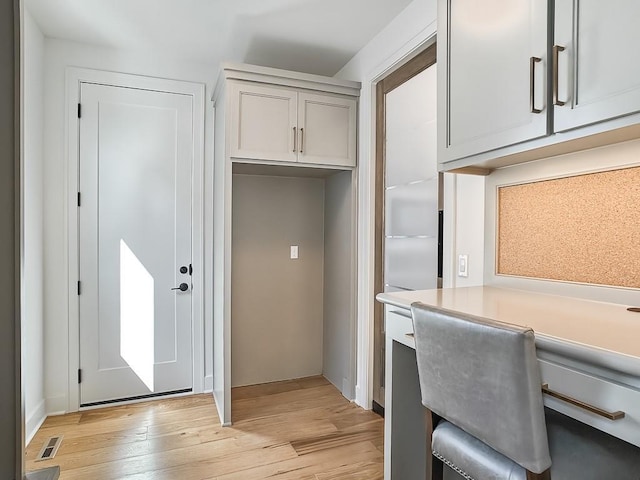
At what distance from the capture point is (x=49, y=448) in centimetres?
230

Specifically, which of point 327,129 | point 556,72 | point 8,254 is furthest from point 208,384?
point 556,72

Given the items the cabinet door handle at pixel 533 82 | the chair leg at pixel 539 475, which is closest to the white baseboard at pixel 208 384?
the chair leg at pixel 539 475

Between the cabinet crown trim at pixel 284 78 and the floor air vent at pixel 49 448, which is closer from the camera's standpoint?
the floor air vent at pixel 49 448

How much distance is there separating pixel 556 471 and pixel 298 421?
1.86m

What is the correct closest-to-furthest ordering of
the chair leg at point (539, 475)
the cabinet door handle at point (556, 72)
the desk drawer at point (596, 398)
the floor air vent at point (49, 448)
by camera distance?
the desk drawer at point (596, 398) → the chair leg at point (539, 475) → the cabinet door handle at point (556, 72) → the floor air vent at point (49, 448)

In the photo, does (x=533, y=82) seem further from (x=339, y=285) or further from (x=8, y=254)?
(x=339, y=285)

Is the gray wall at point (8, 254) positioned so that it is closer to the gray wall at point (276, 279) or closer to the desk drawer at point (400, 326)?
the desk drawer at point (400, 326)

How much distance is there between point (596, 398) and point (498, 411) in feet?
0.69

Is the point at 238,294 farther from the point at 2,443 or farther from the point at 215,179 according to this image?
the point at 2,443

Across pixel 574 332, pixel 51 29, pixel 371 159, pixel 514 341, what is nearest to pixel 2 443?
pixel 514 341

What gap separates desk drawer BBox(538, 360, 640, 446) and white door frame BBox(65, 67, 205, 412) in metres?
2.65

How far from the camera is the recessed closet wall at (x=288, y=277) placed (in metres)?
3.26

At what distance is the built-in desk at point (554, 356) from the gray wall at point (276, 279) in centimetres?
183

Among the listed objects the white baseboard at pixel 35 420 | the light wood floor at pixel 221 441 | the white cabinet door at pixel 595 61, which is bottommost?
the light wood floor at pixel 221 441
